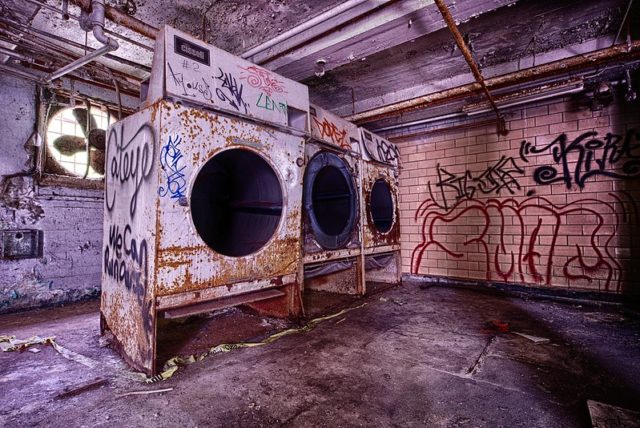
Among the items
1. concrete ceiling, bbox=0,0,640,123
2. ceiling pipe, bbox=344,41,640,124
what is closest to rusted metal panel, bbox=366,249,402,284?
ceiling pipe, bbox=344,41,640,124

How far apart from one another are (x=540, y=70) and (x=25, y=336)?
17.7 feet

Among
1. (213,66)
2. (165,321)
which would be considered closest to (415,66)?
(213,66)

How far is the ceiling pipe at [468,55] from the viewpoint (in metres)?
2.24

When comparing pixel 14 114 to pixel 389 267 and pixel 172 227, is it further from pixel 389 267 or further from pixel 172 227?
pixel 389 267

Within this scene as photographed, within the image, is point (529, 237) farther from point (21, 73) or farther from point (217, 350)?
point (21, 73)

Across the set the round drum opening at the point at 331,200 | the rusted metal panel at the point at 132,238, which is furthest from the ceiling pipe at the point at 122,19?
the round drum opening at the point at 331,200

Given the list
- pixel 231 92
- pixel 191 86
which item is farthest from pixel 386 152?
pixel 191 86

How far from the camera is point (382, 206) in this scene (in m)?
4.95

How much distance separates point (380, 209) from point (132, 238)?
358cm

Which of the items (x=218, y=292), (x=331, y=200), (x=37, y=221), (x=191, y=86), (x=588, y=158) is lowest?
(x=218, y=292)

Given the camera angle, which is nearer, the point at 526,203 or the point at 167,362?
the point at 167,362

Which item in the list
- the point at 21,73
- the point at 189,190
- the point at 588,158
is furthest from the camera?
the point at 588,158

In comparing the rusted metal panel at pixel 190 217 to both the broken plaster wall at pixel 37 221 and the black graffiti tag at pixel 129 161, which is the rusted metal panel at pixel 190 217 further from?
the broken plaster wall at pixel 37 221

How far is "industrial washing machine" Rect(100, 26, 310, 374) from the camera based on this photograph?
2035mm
